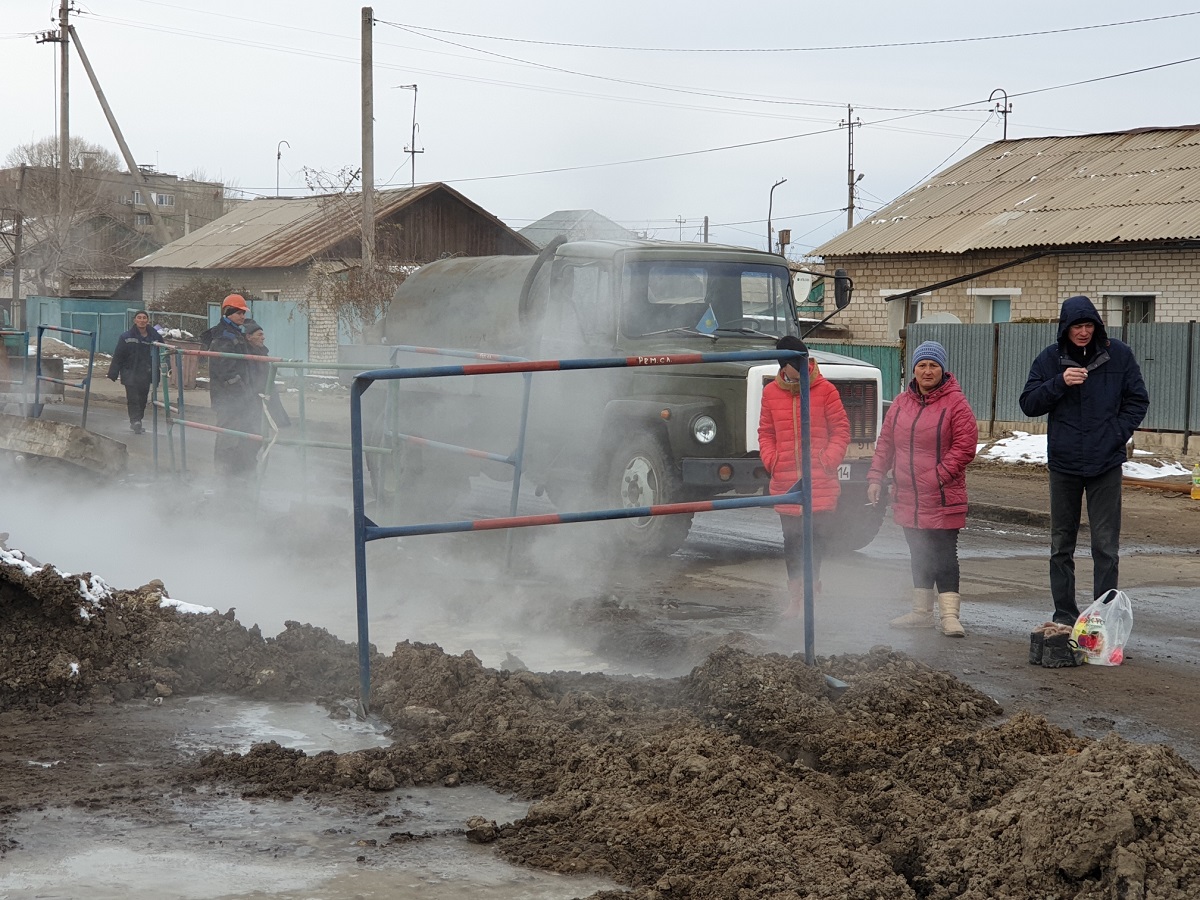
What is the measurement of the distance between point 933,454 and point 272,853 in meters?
4.69

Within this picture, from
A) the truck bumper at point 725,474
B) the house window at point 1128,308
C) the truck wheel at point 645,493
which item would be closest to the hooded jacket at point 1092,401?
the truck bumper at point 725,474

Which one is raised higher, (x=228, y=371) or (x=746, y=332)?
(x=746, y=332)

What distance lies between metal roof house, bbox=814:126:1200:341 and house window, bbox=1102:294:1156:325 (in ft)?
0.08

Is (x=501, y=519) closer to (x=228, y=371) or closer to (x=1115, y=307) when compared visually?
(x=228, y=371)

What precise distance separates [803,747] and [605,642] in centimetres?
221

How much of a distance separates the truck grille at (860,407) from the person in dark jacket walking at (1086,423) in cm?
288

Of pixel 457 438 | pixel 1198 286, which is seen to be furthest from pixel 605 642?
pixel 1198 286

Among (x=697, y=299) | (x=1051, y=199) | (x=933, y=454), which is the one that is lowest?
(x=933, y=454)

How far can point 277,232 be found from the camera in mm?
42156

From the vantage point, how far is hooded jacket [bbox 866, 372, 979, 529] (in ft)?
24.2

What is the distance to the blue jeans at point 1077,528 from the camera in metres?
6.91

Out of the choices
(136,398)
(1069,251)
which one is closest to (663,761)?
(136,398)

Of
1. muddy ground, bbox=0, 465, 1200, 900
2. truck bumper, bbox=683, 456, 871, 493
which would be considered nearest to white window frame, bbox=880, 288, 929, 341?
truck bumper, bbox=683, 456, 871, 493

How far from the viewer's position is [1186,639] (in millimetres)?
7246
